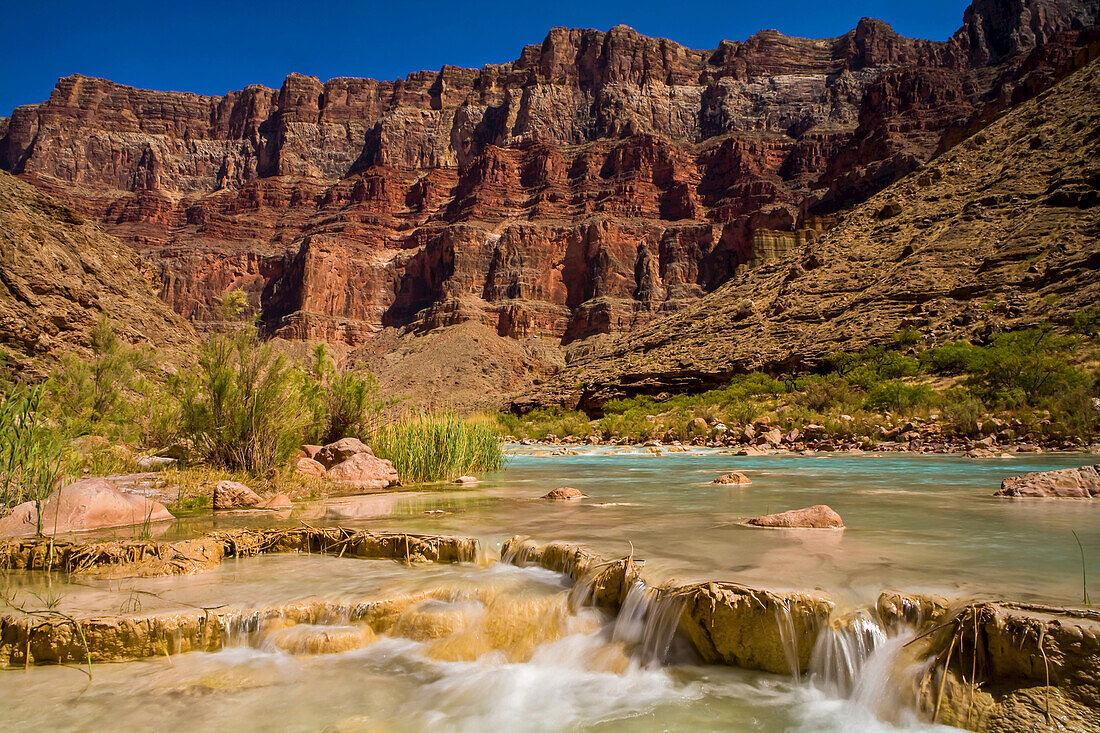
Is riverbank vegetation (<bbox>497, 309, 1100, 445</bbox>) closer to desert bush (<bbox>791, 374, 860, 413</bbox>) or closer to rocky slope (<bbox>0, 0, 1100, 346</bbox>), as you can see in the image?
desert bush (<bbox>791, 374, 860, 413</bbox>)

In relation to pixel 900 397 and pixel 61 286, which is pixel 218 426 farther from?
pixel 900 397

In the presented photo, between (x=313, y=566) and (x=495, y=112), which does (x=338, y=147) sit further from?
(x=313, y=566)

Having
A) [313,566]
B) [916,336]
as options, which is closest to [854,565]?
[313,566]

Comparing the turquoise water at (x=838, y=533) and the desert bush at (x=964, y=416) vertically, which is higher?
the desert bush at (x=964, y=416)

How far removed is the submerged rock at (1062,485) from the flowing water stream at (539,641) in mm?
960

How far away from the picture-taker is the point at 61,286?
760 inches

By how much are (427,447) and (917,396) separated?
16808 millimetres

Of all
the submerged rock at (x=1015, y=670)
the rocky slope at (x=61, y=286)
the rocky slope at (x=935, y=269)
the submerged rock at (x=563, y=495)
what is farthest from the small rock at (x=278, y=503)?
the rocky slope at (x=935, y=269)

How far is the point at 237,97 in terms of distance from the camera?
143250 millimetres

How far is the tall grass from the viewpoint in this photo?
35.4 ft

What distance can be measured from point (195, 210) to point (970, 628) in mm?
135118

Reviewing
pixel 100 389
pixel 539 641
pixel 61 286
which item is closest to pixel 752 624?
pixel 539 641

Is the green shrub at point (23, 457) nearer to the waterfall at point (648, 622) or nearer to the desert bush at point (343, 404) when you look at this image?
the waterfall at point (648, 622)

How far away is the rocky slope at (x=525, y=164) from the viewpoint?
9056 cm
